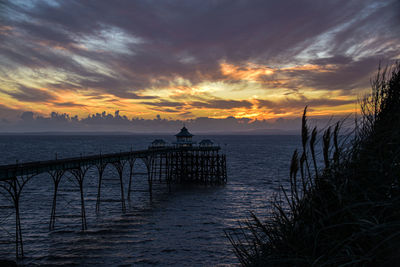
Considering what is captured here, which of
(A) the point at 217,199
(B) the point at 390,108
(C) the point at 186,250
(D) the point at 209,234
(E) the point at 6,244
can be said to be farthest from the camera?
(A) the point at 217,199

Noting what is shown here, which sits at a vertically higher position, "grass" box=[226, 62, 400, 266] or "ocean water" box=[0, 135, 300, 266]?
"grass" box=[226, 62, 400, 266]

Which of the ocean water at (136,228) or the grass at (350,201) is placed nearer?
the grass at (350,201)

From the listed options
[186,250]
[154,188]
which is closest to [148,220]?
[186,250]

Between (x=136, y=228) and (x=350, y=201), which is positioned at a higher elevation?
(x=350, y=201)

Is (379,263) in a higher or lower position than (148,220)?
higher

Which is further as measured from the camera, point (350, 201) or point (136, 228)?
point (136, 228)

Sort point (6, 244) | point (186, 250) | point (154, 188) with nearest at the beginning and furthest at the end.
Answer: point (186, 250) < point (6, 244) < point (154, 188)

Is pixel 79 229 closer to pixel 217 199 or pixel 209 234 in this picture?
pixel 209 234

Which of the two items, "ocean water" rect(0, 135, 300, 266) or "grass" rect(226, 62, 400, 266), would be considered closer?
"grass" rect(226, 62, 400, 266)

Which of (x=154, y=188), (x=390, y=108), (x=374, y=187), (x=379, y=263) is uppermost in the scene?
(x=390, y=108)

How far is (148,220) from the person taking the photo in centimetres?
2473

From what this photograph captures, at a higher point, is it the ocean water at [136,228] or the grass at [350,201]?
the grass at [350,201]

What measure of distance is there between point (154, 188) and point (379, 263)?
4267 cm

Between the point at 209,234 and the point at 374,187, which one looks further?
the point at 209,234
